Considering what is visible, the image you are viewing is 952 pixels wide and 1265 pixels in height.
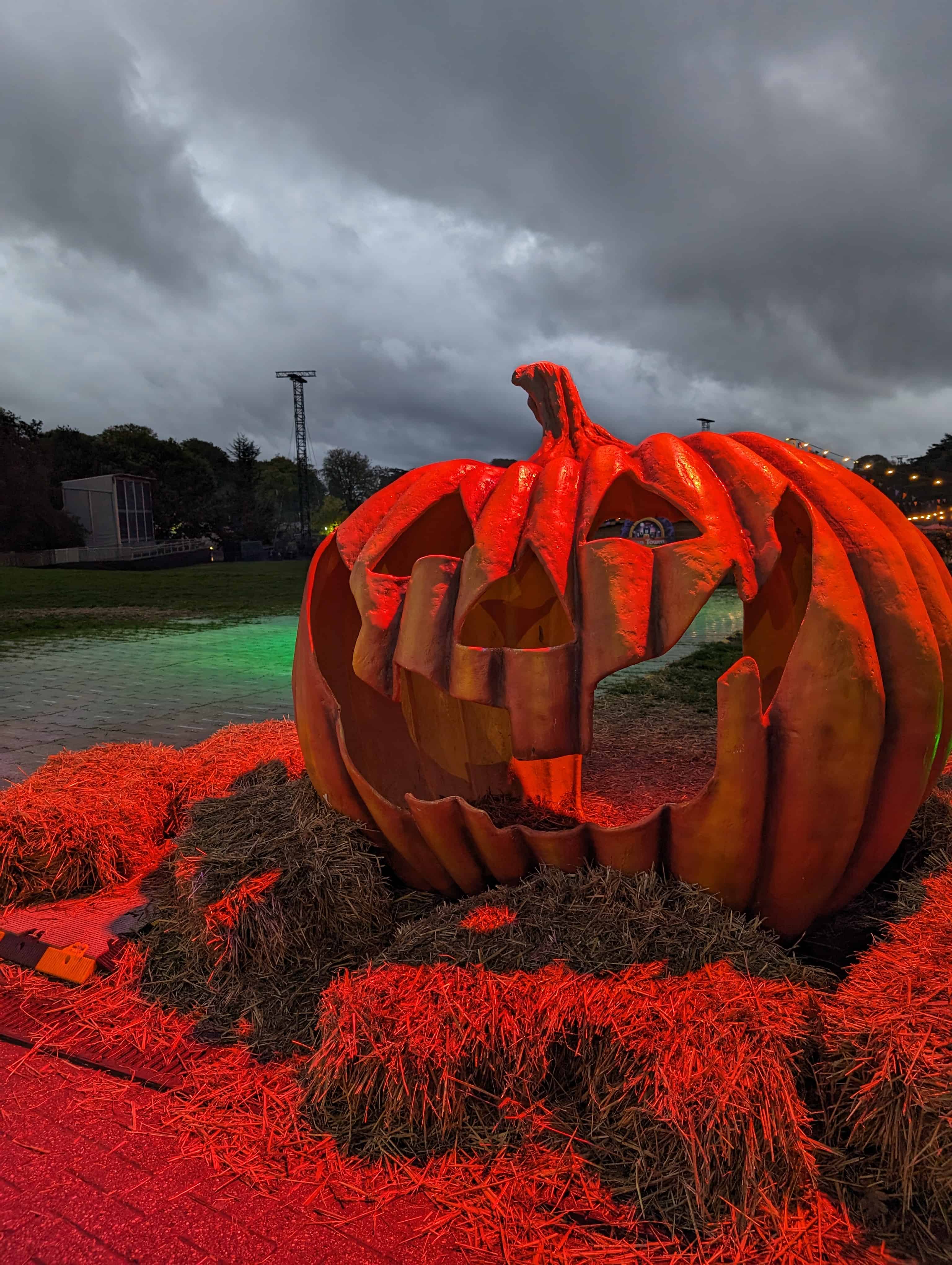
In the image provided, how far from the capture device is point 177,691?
25.6ft

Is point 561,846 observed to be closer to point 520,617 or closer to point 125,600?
point 520,617

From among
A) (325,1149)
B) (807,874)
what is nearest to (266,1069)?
(325,1149)

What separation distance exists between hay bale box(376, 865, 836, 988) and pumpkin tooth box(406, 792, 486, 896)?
0.17 meters

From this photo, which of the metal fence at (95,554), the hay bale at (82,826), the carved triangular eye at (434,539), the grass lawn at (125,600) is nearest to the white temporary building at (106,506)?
the metal fence at (95,554)

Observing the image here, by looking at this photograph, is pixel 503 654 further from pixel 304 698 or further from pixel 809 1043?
pixel 809 1043

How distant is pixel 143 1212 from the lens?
1.58 metres

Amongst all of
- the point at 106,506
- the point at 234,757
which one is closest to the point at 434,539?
the point at 234,757

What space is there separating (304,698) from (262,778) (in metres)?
0.89

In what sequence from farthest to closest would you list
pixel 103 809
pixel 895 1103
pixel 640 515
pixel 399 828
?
pixel 103 809 → pixel 640 515 → pixel 399 828 → pixel 895 1103

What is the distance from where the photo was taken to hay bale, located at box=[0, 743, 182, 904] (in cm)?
311

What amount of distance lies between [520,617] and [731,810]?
180cm

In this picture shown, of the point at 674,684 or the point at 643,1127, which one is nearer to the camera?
the point at 643,1127

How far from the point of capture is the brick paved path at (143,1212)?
4.84ft

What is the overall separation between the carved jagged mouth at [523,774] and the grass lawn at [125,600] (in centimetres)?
1006
